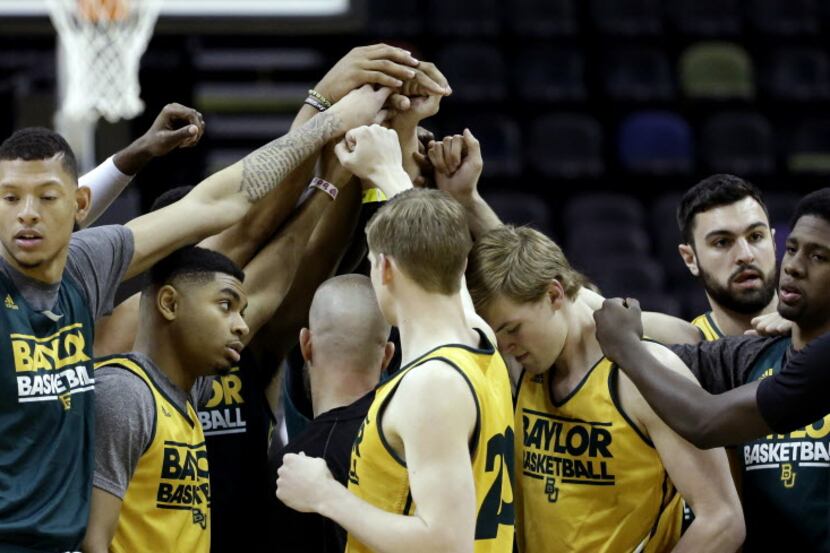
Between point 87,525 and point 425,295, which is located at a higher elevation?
point 425,295

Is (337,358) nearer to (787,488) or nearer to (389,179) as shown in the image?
(389,179)

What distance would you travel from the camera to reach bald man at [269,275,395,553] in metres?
4.06

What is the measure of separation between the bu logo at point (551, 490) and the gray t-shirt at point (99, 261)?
4.70 ft

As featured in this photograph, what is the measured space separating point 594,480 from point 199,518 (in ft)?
3.87

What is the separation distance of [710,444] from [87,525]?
1.71m

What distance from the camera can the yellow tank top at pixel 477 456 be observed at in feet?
10.9

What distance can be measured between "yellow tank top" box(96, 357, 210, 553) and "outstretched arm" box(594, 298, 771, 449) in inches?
49.5

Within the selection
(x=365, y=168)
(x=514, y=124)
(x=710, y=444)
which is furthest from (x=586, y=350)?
(x=514, y=124)

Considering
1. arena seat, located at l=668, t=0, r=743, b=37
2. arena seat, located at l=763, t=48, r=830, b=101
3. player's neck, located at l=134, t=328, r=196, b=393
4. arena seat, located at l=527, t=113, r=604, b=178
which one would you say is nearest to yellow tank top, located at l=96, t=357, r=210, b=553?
player's neck, located at l=134, t=328, r=196, b=393

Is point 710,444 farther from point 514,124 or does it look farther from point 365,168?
point 514,124

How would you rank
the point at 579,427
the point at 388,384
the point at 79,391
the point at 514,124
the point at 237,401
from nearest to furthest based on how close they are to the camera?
1. the point at 388,384
2. the point at 79,391
3. the point at 579,427
4. the point at 237,401
5. the point at 514,124

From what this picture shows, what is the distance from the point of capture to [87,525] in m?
3.55


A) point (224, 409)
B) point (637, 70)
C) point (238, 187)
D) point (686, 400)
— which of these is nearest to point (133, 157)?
point (238, 187)

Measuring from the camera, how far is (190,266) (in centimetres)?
408
